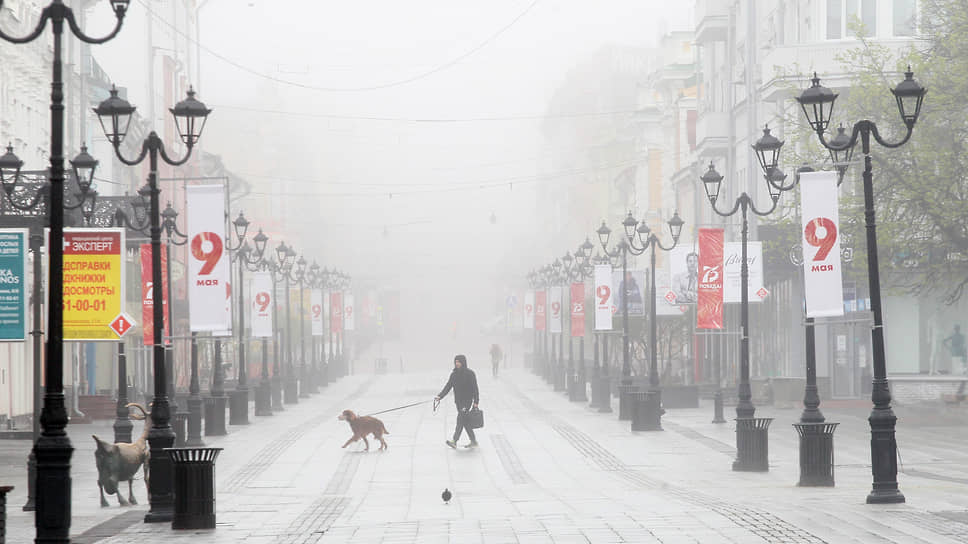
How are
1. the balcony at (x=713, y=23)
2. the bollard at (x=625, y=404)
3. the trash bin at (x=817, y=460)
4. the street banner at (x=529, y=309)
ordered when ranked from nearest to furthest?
the trash bin at (x=817, y=460)
the bollard at (x=625, y=404)
the balcony at (x=713, y=23)
the street banner at (x=529, y=309)

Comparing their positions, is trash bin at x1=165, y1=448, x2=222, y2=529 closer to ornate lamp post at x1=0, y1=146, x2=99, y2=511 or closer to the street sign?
ornate lamp post at x1=0, y1=146, x2=99, y2=511

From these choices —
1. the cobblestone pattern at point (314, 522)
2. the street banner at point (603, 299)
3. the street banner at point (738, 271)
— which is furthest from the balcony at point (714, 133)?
the cobblestone pattern at point (314, 522)

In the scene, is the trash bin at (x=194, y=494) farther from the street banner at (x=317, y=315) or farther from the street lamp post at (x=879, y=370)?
the street banner at (x=317, y=315)

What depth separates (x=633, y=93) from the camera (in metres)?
148

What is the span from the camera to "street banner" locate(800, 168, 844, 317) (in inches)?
885

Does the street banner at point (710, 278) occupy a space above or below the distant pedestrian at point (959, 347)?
above

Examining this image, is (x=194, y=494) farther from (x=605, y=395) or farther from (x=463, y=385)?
(x=605, y=395)

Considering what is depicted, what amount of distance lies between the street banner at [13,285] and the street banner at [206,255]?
9.36 ft

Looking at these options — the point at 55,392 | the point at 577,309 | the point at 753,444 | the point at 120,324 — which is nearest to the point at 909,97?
the point at 753,444

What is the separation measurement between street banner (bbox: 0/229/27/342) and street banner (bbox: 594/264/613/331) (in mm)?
27828

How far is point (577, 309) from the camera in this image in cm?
6103

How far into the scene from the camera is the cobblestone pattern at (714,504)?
650 inches

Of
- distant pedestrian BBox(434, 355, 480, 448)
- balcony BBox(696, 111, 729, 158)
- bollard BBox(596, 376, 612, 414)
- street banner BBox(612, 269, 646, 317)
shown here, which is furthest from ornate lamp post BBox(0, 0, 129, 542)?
balcony BBox(696, 111, 729, 158)

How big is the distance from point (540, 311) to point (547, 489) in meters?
54.3
